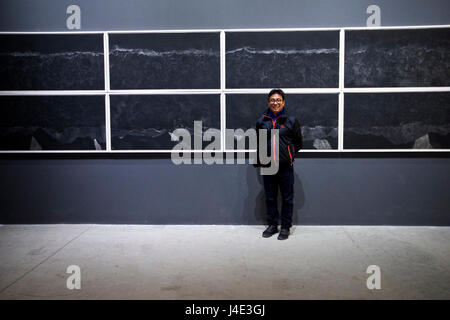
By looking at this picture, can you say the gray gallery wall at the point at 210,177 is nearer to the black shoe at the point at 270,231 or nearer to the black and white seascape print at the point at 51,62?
the black and white seascape print at the point at 51,62

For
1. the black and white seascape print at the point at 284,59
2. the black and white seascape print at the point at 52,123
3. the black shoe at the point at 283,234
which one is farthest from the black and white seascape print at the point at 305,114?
the black and white seascape print at the point at 52,123

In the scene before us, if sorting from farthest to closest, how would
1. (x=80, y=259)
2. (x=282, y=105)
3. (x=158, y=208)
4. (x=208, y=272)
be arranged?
(x=158, y=208) < (x=282, y=105) < (x=80, y=259) < (x=208, y=272)

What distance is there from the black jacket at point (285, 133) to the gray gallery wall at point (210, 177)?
49cm

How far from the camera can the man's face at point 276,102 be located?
152 inches

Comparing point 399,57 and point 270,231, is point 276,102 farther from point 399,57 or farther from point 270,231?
point 399,57

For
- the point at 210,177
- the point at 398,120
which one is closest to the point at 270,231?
the point at 210,177

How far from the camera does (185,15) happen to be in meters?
4.27

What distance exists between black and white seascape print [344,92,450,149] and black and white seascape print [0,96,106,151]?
294cm

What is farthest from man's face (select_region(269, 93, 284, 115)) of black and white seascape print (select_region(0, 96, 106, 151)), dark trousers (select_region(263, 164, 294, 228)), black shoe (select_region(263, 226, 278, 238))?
black and white seascape print (select_region(0, 96, 106, 151))

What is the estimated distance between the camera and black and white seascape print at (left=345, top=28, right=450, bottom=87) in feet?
13.7

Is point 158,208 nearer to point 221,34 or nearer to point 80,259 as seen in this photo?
point 80,259

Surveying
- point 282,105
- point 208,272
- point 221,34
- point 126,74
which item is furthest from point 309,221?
point 126,74

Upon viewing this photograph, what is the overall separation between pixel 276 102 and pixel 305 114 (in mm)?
578
